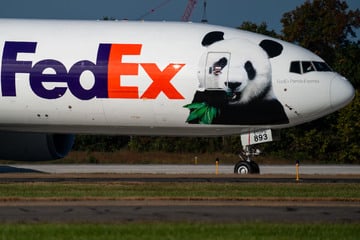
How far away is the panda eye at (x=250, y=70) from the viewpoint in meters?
33.5

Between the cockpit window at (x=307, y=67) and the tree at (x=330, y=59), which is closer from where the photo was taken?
the cockpit window at (x=307, y=67)

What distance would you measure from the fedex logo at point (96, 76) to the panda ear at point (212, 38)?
1.21 meters

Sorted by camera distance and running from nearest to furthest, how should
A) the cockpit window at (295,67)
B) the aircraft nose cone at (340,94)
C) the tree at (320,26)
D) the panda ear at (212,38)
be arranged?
the aircraft nose cone at (340,94) → the cockpit window at (295,67) → the panda ear at (212,38) → the tree at (320,26)

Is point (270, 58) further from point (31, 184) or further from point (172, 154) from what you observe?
point (172, 154)

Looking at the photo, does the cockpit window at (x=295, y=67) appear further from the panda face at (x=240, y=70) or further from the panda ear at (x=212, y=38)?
the panda ear at (x=212, y=38)

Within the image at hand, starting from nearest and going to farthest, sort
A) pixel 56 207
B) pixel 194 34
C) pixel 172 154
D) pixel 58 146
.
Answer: pixel 56 207 < pixel 194 34 < pixel 58 146 < pixel 172 154

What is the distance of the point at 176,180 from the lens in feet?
107

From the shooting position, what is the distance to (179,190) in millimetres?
27031

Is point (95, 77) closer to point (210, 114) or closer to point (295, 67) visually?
point (210, 114)

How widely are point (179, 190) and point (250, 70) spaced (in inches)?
305

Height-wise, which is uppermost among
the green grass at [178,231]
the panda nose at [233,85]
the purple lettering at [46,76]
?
the purple lettering at [46,76]

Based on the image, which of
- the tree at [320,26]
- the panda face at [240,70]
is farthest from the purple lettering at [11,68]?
the tree at [320,26]

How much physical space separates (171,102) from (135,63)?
67.2 inches

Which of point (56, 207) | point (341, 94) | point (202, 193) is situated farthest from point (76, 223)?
point (341, 94)
